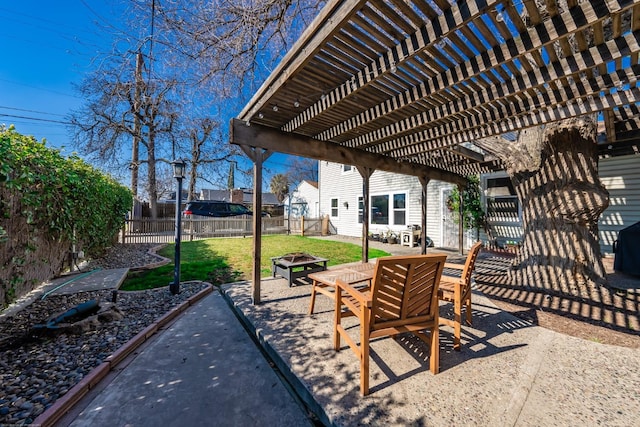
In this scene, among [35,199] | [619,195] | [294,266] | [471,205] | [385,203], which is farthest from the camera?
[385,203]

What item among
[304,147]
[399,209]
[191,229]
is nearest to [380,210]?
[399,209]

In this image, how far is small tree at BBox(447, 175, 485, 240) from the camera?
28.0ft

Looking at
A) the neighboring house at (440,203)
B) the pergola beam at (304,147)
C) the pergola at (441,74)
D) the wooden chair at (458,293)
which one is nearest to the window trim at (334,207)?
the neighboring house at (440,203)

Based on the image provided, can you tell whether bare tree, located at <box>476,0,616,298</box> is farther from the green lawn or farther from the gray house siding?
the green lawn

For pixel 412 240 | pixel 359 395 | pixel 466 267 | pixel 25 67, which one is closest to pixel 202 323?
pixel 359 395

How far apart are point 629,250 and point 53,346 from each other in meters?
9.81

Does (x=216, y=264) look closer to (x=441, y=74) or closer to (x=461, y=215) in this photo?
(x=441, y=74)

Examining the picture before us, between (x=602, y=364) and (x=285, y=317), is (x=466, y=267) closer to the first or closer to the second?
(x=602, y=364)

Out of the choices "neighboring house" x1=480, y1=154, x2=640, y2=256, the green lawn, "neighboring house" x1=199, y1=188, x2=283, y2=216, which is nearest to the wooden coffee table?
the green lawn

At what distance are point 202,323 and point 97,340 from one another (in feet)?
3.43

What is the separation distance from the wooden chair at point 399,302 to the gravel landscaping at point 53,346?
2.30 meters

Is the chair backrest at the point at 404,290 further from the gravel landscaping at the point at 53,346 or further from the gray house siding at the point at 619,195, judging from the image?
the gray house siding at the point at 619,195

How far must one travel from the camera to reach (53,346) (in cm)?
256

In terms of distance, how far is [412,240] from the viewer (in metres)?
9.48
